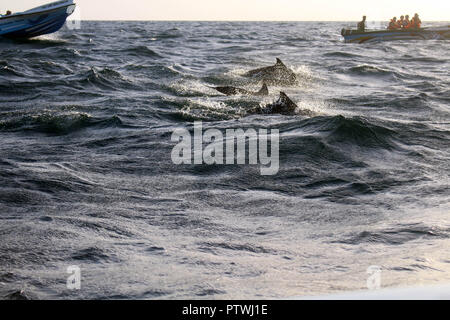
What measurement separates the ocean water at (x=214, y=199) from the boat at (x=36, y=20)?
17.6 m

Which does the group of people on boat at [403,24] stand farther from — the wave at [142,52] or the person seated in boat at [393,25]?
the wave at [142,52]

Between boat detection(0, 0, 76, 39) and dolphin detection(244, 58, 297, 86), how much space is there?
57.5 feet

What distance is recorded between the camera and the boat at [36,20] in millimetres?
31281

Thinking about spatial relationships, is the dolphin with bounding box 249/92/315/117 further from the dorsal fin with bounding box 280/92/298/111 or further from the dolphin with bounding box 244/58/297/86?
the dolphin with bounding box 244/58/297/86

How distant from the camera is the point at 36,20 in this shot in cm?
3180

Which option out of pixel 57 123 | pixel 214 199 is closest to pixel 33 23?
pixel 57 123

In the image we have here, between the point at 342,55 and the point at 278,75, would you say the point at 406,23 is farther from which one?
the point at 278,75

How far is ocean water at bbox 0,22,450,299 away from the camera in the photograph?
408 cm

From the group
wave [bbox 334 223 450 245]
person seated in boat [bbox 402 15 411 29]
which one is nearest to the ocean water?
wave [bbox 334 223 450 245]

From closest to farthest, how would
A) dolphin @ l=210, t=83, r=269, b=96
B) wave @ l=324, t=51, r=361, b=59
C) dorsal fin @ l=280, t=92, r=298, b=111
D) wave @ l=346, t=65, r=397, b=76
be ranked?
dorsal fin @ l=280, t=92, r=298, b=111 → dolphin @ l=210, t=83, r=269, b=96 → wave @ l=346, t=65, r=397, b=76 → wave @ l=324, t=51, r=361, b=59

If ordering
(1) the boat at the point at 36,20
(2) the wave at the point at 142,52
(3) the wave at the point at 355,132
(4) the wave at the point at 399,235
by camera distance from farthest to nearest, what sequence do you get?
1. (1) the boat at the point at 36,20
2. (2) the wave at the point at 142,52
3. (3) the wave at the point at 355,132
4. (4) the wave at the point at 399,235

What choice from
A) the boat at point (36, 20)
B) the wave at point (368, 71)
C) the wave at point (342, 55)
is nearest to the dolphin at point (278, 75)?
the wave at point (368, 71)

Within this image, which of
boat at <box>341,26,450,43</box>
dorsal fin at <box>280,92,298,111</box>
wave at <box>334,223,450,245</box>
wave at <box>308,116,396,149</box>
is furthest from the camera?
boat at <box>341,26,450,43</box>
